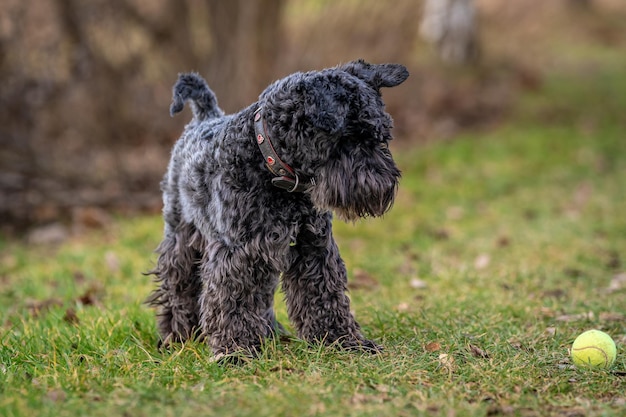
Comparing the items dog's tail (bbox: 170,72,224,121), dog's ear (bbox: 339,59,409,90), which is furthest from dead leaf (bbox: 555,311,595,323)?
dog's tail (bbox: 170,72,224,121)

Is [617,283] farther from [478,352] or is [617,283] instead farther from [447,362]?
[447,362]

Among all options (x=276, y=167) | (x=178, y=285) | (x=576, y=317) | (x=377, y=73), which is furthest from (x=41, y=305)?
(x=576, y=317)

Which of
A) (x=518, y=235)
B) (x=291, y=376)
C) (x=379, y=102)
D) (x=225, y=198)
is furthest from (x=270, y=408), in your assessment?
(x=518, y=235)

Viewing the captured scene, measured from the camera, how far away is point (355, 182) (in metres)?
3.92

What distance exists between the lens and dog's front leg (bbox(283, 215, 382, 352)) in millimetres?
4277

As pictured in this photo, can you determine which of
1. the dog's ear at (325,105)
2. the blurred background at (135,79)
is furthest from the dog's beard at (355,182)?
the blurred background at (135,79)

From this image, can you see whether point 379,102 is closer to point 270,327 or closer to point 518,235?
point 270,327

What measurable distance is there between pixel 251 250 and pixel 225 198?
32cm

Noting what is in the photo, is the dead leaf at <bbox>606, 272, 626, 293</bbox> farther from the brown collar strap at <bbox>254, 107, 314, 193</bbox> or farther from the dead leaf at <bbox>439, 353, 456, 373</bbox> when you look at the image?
the brown collar strap at <bbox>254, 107, 314, 193</bbox>

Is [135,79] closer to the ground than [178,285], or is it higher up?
higher up

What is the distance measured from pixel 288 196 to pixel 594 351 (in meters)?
1.85

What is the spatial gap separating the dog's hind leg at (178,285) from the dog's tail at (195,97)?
765 millimetres

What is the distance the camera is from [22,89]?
29.9 feet

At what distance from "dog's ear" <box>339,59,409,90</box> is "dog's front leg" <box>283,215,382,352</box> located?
80 cm
